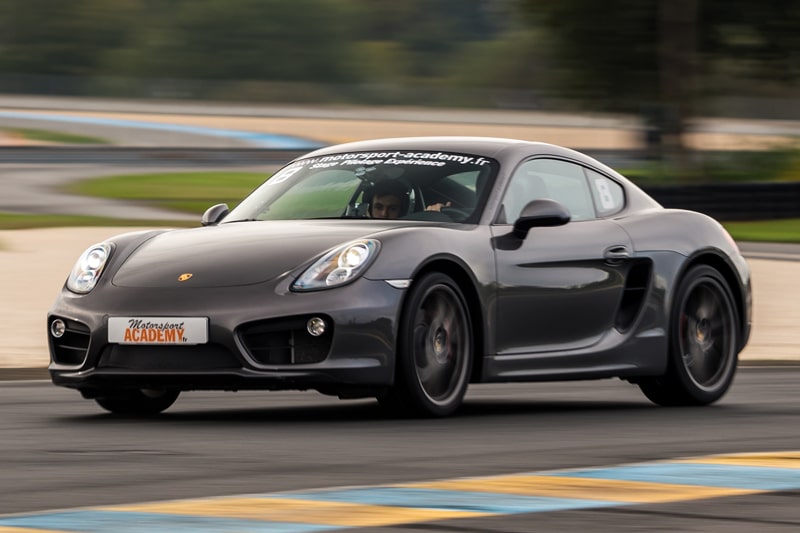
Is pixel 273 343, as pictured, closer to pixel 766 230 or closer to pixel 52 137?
pixel 766 230

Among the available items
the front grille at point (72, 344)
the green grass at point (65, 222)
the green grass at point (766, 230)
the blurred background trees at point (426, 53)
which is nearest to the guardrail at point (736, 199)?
the green grass at point (766, 230)

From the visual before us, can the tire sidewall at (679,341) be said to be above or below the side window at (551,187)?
below

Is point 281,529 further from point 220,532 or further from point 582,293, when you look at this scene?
point 582,293

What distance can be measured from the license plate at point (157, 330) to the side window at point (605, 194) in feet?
8.41

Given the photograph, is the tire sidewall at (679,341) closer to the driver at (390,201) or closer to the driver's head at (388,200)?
the driver at (390,201)

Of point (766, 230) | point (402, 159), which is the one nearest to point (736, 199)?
point (766, 230)

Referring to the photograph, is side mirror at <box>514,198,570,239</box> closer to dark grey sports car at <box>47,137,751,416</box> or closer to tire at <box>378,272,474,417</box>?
dark grey sports car at <box>47,137,751,416</box>

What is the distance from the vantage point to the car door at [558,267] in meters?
8.39

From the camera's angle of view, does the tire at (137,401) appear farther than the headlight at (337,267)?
Yes

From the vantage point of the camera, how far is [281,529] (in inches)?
189

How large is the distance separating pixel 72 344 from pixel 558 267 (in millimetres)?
2331

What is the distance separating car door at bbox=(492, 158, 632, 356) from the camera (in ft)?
27.5

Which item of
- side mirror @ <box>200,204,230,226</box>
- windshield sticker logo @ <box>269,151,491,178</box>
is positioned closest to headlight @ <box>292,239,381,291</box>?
windshield sticker logo @ <box>269,151,491,178</box>

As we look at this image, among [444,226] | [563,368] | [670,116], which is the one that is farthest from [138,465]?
[670,116]
